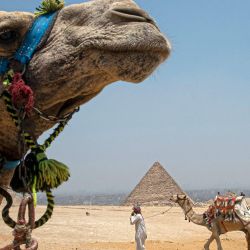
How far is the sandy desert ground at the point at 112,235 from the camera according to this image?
2061 cm

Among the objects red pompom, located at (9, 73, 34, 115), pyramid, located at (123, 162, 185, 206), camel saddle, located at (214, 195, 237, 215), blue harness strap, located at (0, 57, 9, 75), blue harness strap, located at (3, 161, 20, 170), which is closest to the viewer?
red pompom, located at (9, 73, 34, 115)

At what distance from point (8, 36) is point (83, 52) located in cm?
40

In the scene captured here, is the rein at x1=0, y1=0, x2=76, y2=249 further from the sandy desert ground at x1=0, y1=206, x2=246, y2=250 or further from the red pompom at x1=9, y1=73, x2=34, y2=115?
the sandy desert ground at x1=0, y1=206, x2=246, y2=250

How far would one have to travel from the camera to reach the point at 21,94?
2.46 meters

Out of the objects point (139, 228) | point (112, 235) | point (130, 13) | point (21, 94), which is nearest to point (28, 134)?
point (21, 94)

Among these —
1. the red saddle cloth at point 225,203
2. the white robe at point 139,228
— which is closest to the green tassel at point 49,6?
the white robe at point 139,228

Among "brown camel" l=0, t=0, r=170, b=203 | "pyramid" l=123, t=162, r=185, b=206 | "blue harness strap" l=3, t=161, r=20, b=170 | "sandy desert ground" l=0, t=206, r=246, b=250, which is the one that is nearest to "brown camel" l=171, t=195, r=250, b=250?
"sandy desert ground" l=0, t=206, r=246, b=250

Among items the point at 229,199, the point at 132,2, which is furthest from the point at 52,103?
the point at 229,199

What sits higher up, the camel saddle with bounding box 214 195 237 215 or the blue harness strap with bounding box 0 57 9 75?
the blue harness strap with bounding box 0 57 9 75

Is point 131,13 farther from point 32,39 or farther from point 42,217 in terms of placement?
point 42,217

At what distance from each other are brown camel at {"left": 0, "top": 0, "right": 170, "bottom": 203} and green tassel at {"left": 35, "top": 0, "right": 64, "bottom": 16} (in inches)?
2.5

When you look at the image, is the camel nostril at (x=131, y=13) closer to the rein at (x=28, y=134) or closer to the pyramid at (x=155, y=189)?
the rein at (x=28, y=134)

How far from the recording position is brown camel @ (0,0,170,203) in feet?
8.12

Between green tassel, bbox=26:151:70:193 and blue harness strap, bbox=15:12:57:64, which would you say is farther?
blue harness strap, bbox=15:12:57:64
